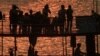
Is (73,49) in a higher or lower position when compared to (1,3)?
lower

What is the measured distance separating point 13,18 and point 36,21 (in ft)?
4.10

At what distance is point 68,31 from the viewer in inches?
886

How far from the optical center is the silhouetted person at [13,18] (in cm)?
2273

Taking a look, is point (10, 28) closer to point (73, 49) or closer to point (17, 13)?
point (17, 13)

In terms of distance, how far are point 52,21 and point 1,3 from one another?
3.00 m

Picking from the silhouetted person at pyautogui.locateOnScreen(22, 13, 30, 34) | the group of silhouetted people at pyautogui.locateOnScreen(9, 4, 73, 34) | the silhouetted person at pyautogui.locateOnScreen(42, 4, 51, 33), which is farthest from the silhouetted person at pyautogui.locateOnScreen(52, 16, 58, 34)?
the silhouetted person at pyautogui.locateOnScreen(22, 13, 30, 34)

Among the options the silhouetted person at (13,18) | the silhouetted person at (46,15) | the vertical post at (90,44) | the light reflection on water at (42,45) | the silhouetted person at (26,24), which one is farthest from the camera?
the light reflection on water at (42,45)

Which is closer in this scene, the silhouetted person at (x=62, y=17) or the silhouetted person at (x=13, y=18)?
the silhouetted person at (x=62, y=17)

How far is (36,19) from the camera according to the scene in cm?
2273

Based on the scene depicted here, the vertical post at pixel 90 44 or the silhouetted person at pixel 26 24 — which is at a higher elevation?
the silhouetted person at pixel 26 24

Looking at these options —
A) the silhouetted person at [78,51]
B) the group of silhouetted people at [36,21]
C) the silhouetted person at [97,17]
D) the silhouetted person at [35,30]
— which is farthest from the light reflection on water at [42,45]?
the silhouetted person at [97,17]

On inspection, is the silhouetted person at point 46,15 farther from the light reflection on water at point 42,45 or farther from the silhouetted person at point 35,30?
the light reflection on water at point 42,45

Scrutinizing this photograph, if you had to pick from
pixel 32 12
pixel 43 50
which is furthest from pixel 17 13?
pixel 43 50

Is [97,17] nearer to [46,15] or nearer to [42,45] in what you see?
[46,15]
